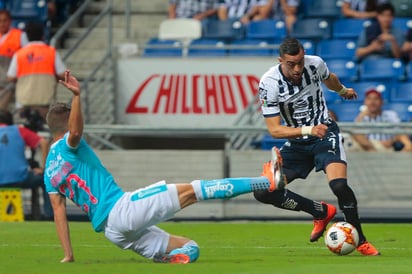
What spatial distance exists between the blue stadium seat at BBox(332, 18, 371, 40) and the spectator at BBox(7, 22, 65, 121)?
4780 millimetres

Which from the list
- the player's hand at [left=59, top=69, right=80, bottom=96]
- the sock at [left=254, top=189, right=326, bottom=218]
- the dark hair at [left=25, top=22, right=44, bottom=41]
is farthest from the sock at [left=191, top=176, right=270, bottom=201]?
the dark hair at [left=25, top=22, right=44, bottom=41]

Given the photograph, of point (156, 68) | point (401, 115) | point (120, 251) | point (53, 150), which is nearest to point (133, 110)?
point (156, 68)

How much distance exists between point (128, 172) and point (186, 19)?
4476 millimetres

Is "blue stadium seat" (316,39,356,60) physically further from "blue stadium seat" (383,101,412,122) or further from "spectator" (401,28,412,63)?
"blue stadium seat" (383,101,412,122)

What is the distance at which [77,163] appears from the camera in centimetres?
1018

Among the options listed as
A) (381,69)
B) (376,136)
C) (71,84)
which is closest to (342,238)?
(71,84)

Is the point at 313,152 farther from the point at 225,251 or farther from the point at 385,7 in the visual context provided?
the point at 385,7

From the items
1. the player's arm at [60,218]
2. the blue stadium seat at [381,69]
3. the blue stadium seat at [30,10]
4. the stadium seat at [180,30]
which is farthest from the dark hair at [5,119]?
the player's arm at [60,218]

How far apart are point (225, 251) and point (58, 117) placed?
9.23 feet

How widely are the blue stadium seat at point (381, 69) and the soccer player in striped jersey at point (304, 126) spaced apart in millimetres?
7788

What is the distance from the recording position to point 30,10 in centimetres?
2300

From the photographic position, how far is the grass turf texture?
33.1ft

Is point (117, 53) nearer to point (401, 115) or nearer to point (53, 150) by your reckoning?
point (401, 115)

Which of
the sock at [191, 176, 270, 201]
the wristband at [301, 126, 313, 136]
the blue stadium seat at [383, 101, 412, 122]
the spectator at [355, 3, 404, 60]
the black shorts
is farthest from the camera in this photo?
the spectator at [355, 3, 404, 60]
